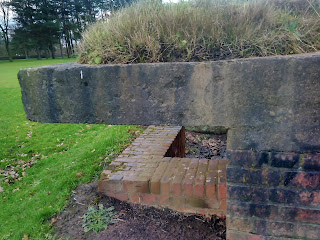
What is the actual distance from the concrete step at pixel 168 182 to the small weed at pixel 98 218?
217 mm

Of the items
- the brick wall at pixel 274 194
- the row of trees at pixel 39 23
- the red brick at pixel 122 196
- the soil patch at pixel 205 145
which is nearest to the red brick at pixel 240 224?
the brick wall at pixel 274 194

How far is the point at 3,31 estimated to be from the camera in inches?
1419

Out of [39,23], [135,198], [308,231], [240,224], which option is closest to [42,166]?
[135,198]

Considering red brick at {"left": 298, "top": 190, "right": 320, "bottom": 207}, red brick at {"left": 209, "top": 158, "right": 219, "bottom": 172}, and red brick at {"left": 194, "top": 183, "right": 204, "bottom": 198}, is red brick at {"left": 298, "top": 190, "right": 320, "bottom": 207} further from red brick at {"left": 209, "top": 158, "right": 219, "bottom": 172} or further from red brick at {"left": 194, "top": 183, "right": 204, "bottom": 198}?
red brick at {"left": 209, "top": 158, "right": 219, "bottom": 172}

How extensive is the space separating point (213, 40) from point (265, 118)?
647 millimetres

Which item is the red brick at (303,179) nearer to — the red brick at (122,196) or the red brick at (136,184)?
the red brick at (136,184)

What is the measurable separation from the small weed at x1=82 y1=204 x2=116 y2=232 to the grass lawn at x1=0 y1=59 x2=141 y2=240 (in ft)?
1.22

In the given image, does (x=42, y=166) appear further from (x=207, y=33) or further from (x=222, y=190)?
(x=207, y=33)

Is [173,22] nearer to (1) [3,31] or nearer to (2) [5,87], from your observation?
(2) [5,87]

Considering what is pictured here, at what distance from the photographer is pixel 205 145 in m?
5.62

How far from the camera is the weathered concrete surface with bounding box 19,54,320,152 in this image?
1543 millimetres

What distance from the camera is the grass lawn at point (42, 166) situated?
9.69ft

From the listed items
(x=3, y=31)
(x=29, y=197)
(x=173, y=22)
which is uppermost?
(x=3, y=31)

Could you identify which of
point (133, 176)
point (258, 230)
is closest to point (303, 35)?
point (258, 230)
